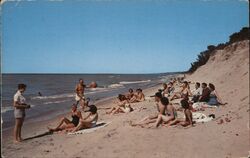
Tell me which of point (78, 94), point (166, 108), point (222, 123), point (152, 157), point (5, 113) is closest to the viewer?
point (152, 157)

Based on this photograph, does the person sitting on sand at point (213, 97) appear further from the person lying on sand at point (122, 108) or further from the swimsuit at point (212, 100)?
the person lying on sand at point (122, 108)

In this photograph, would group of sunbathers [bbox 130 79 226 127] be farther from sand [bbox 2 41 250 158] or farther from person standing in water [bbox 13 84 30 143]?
person standing in water [bbox 13 84 30 143]

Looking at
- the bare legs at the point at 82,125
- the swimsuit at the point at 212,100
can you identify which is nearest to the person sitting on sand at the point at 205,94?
the swimsuit at the point at 212,100

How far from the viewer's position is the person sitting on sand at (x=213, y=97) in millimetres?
10895

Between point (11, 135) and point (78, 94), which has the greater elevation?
point (78, 94)

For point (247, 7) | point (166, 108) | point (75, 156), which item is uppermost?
point (247, 7)

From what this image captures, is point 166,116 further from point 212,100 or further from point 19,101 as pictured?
point 19,101

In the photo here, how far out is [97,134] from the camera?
861cm

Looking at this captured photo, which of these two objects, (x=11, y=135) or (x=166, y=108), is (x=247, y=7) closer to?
(x=166, y=108)

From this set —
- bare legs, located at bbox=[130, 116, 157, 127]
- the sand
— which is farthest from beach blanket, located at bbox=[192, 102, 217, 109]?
bare legs, located at bbox=[130, 116, 157, 127]

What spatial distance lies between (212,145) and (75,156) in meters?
2.70

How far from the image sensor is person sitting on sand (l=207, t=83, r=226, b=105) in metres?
10.9

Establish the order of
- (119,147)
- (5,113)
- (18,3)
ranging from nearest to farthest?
(18,3) → (119,147) → (5,113)

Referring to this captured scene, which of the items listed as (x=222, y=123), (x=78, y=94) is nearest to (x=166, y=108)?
(x=222, y=123)
